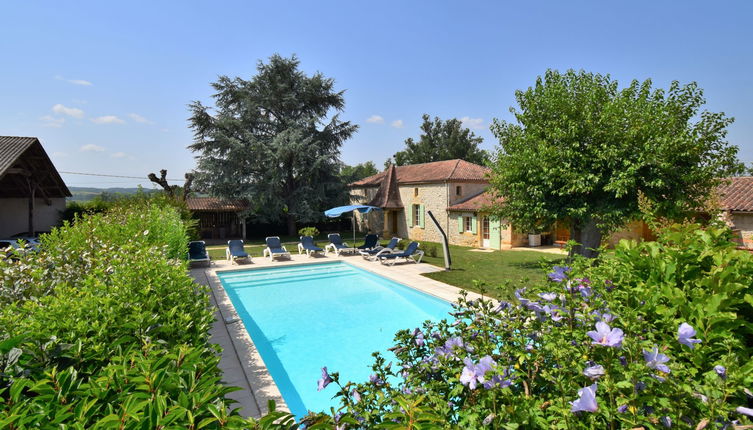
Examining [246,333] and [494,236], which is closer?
[246,333]

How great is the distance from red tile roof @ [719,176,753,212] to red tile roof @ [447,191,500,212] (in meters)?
10.9

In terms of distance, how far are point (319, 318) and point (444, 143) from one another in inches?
1957

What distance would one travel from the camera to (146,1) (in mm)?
8758

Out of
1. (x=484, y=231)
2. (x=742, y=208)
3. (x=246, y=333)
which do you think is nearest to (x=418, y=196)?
(x=484, y=231)

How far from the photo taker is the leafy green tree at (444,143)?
5512cm

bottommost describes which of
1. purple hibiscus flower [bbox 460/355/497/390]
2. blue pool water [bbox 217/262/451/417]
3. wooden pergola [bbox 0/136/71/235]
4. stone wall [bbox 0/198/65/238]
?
blue pool water [bbox 217/262/451/417]

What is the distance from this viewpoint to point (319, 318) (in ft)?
32.5

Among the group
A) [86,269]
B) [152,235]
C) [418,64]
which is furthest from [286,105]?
[86,269]

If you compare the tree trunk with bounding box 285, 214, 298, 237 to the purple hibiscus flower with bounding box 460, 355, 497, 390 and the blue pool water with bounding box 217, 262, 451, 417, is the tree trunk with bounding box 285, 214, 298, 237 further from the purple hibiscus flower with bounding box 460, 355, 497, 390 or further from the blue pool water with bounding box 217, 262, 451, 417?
the purple hibiscus flower with bounding box 460, 355, 497, 390

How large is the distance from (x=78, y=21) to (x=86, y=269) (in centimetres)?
806

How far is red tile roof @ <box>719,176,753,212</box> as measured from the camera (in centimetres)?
1564

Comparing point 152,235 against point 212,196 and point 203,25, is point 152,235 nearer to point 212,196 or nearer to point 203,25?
point 203,25

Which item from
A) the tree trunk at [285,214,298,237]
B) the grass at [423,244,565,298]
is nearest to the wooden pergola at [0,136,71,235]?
the tree trunk at [285,214,298,237]

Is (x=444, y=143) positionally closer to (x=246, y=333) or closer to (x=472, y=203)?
(x=472, y=203)
